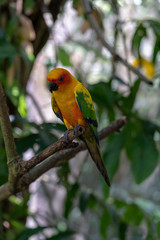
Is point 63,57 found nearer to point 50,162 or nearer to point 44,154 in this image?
point 50,162

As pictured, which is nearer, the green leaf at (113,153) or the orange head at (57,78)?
the orange head at (57,78)

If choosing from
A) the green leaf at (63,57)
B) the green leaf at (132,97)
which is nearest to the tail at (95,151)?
the green leaf at (132,97)

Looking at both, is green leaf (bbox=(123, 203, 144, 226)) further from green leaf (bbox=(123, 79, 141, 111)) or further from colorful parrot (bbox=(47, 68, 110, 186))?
colorful parrot (bbox=(47, 68, 110, 186))

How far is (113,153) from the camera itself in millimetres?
1743

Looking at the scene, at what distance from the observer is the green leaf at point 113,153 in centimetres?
170

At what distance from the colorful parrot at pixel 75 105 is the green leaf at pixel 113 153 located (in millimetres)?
384

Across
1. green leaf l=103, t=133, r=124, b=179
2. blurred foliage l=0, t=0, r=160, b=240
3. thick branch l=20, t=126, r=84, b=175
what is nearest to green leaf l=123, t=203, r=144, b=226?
blurred foliage l=0, t=0, r=160, b=240

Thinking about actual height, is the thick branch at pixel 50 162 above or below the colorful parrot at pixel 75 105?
below

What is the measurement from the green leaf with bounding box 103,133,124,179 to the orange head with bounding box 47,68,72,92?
1.82ft

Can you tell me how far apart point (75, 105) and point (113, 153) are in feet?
1.65

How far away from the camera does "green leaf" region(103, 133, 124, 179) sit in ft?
5.59

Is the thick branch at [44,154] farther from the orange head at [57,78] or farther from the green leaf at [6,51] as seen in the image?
the green leaf at [6,51]

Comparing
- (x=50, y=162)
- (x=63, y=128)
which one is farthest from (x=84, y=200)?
(x=50, y=162)

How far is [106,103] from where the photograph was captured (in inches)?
70.7
